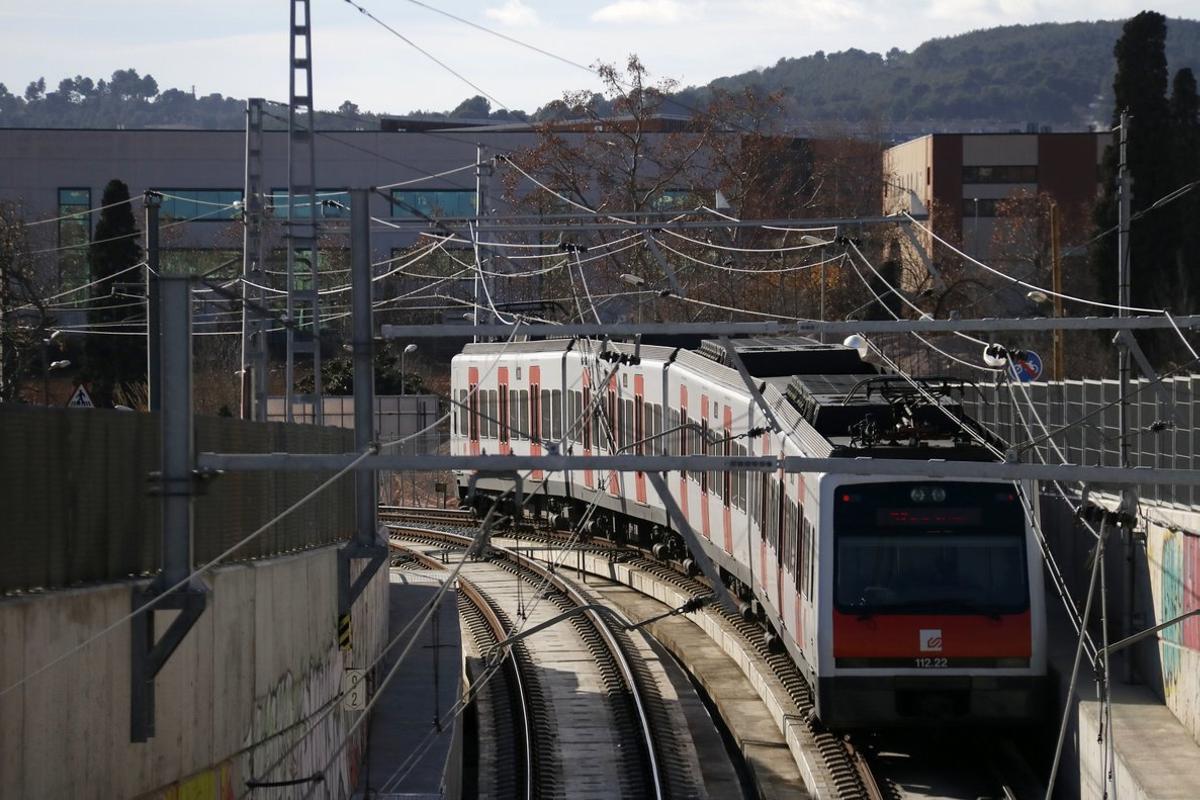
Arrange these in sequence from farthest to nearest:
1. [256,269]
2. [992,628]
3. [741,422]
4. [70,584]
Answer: [256,269] → [741,422] → [992,628] → [70,584]

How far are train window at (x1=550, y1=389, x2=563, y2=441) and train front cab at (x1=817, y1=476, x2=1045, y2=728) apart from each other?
16.2m

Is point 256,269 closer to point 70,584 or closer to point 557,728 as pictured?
point 557,728

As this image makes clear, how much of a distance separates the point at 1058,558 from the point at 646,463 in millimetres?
14649

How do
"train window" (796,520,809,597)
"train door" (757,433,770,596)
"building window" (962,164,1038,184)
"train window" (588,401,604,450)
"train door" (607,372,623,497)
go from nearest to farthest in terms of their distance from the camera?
"train window" (796,520,809,597) → "train door" (757,433,770,596) → "train door" (607,372,623,497) → "train window" (588,401,604,450) → "building window" (962,164,1038,184)

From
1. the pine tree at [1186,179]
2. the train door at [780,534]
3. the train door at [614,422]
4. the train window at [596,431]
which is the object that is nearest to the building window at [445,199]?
the pine tree at [1186,179]

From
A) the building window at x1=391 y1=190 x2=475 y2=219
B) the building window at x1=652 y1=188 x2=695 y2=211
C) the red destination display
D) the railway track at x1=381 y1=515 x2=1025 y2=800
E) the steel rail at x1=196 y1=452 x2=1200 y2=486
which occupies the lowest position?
the railway track at x1=381 y1=515 x2=1025 y2=800

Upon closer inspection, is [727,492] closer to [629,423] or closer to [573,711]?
[573,711]

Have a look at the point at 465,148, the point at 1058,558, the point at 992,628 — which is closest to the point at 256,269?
the point at 1058,558

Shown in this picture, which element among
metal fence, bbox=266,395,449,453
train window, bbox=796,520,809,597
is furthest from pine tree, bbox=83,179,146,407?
train window, bbox=796,520,809,597

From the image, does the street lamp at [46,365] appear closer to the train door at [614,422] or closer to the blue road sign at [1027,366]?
the train door at [614,422]

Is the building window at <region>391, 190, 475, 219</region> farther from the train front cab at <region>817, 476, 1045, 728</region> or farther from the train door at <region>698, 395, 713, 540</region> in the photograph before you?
the train front cab at <region>817, 476, 1045, 728</region>

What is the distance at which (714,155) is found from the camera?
51.4 metres

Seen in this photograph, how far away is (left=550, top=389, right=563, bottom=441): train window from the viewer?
31.6 meters

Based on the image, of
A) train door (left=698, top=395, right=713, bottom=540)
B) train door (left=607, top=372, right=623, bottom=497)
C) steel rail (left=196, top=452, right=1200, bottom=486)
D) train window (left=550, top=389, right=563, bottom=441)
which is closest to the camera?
steel rail (left=196, top=452, right=1200, bottom=486)
